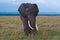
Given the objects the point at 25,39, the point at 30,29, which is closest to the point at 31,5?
the point at 30,29

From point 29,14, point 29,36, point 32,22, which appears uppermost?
point 29,14

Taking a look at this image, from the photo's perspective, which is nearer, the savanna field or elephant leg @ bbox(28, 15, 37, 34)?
the savanna field

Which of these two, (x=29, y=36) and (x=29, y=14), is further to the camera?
(x=29, y=14)

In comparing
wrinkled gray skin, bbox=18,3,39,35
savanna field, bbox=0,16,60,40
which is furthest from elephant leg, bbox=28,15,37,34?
savanna field, bbox=0,16,60,40

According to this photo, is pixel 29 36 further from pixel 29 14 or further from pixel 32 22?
pixel 29 14

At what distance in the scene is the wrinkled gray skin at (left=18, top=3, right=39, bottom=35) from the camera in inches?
449

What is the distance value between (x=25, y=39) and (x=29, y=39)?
0.21 metres

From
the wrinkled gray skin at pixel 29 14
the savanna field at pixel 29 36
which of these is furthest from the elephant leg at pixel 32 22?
the savanna field at pixel 29 36

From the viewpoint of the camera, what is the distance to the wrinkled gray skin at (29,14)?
37.4 feet

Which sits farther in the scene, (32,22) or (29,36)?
(32,22)

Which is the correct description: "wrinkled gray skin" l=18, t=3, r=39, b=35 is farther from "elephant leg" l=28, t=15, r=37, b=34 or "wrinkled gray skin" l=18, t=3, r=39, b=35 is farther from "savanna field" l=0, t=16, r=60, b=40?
"savanna field" l=0, t=16, r=60, b=40

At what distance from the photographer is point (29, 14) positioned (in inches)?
450

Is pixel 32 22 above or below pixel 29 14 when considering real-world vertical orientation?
below

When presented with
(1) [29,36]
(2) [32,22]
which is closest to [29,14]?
(2) [32,22]
